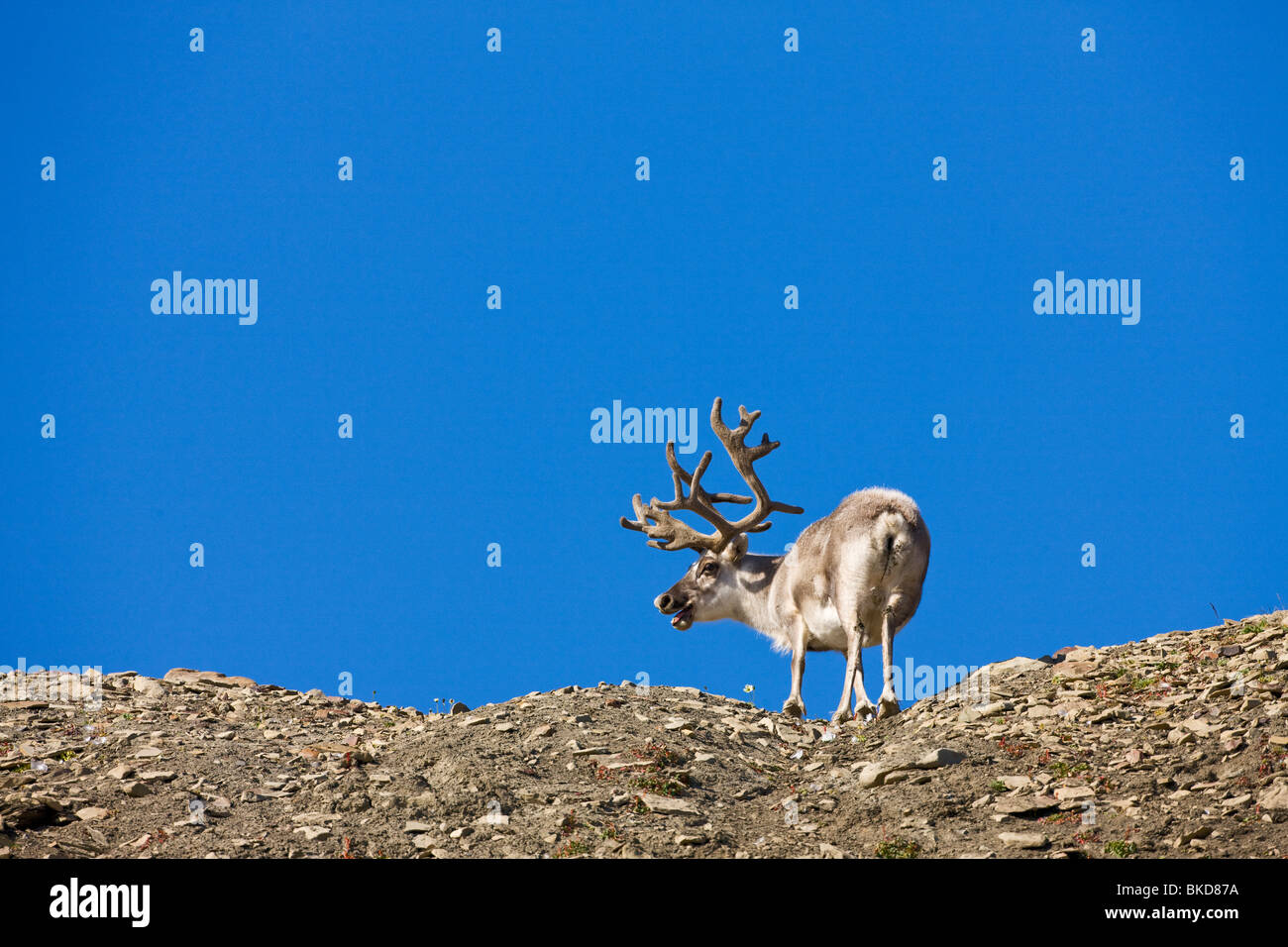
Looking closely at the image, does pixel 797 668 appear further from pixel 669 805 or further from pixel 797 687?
pixel 669 805

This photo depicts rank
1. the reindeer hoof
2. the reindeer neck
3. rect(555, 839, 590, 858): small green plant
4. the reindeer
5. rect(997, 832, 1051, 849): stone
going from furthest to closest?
the reindeer neck → the reindeer → the reindeer hoof → rect(555, 839, 590, 858): small green plant → rect(997, 832, 1051, 849): stone

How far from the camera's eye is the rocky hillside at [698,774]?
10.3m

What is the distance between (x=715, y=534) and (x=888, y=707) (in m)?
5.98

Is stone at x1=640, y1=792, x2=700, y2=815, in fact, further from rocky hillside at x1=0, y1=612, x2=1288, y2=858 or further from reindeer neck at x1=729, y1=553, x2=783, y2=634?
reindeer neck at x1=729, y1=553, x2=783, y2=634

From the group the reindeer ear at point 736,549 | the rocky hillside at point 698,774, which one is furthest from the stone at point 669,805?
the reindeer ear at point 736,549

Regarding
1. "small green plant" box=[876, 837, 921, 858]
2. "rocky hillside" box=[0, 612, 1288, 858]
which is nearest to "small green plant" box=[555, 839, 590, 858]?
"rocky hillside" box=[0, 612, 1288, 858]

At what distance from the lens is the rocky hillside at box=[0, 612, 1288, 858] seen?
404 inches

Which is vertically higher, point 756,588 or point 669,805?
point 756,588

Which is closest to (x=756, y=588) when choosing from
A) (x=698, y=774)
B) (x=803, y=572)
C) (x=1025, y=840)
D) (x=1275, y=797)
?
(x=803, y=572)

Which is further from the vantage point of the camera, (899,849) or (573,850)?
(573,850)

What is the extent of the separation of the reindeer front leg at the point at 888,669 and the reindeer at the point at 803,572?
0.5 inches

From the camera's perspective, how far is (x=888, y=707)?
1513 cm
